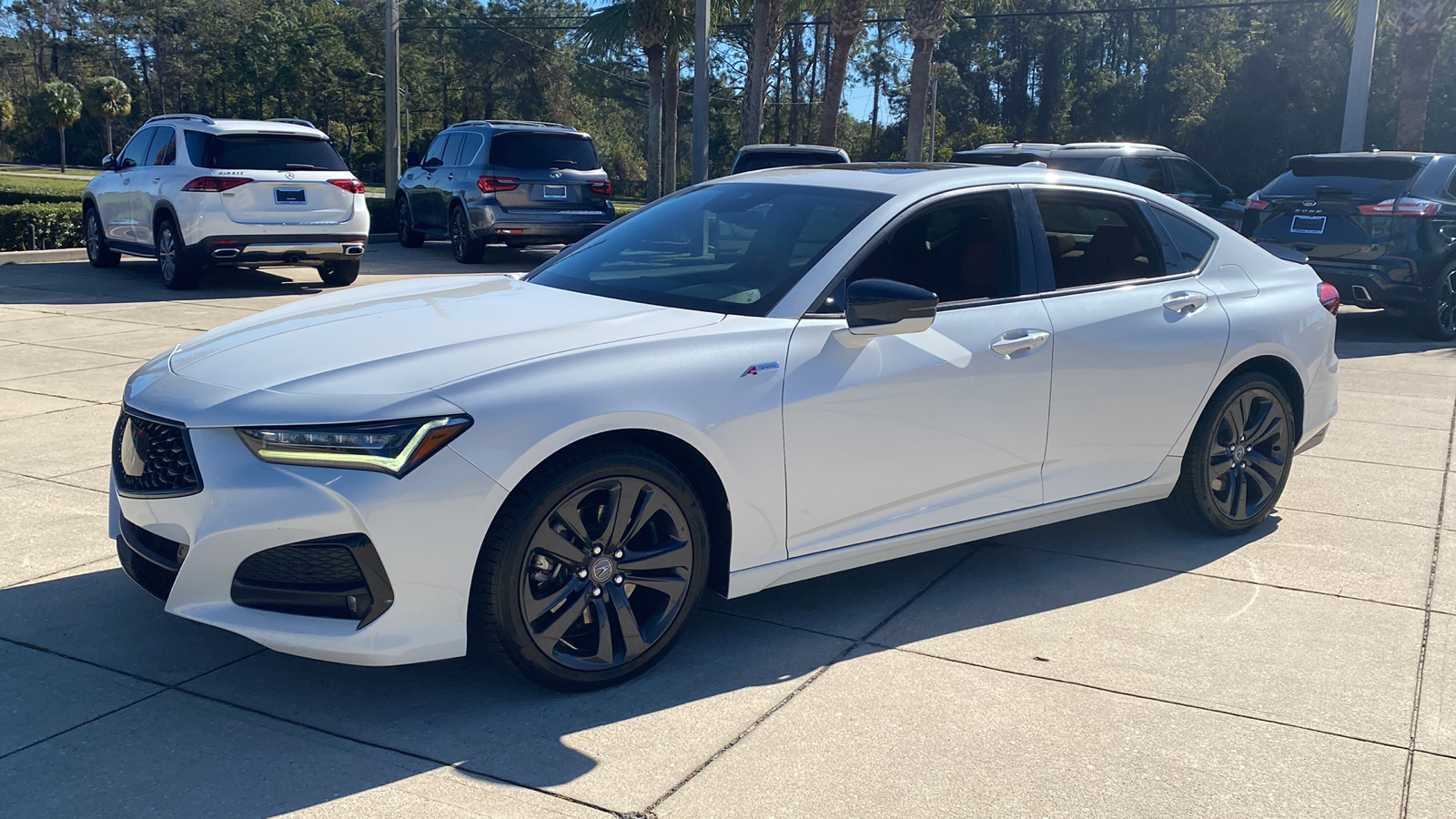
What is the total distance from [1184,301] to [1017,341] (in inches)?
41.7

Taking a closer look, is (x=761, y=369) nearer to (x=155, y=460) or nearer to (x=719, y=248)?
(x=719, y=248)

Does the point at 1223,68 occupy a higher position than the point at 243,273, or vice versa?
the point at 1223,68

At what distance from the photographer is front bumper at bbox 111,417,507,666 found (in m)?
3.38

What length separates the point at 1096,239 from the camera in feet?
16.9

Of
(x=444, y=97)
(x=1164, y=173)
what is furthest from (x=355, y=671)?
(x=444, y=97)

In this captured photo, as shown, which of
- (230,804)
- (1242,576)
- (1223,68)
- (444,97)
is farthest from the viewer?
(444,97)

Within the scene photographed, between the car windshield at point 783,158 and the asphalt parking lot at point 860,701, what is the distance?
8663 millimetres

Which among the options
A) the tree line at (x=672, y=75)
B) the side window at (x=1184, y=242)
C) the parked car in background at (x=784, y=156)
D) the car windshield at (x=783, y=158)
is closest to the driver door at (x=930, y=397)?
the side window at (x=1184, y=242)

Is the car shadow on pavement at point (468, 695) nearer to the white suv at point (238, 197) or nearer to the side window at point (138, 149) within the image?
the white suv at point (238, 197)

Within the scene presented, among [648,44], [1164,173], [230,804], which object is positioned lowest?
[230,804]

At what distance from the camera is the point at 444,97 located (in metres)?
72.1

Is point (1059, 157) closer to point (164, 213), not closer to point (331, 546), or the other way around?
point (164, 213)

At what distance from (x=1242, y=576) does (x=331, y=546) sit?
12.0 feet

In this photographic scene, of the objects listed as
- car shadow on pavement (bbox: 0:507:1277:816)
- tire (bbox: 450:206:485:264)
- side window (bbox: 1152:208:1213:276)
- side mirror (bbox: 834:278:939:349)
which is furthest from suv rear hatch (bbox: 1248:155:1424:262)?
tire (bbox: 450:206:485:264)
